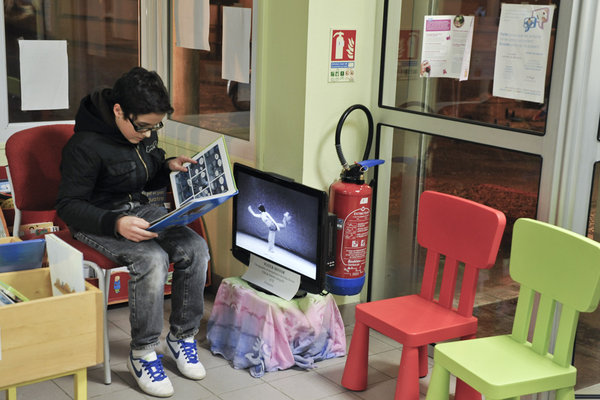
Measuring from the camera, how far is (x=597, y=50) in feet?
8.67

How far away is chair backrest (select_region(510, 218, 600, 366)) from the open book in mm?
1070

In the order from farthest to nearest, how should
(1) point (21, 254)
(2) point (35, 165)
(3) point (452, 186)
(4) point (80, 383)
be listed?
(3) point (452, 186)
(2) point (35, 165)
(1) point (21, 254)
(4) point (80, 383)

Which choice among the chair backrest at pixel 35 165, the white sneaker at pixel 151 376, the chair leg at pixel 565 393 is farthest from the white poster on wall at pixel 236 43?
the chair leg at pixel 565 393

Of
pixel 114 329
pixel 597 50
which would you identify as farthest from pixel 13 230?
pixel 597 50

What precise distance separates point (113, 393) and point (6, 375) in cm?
109

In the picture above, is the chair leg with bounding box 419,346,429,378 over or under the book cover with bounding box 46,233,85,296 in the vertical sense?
under

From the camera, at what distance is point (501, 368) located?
243cm

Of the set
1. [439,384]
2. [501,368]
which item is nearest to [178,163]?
[439,384]

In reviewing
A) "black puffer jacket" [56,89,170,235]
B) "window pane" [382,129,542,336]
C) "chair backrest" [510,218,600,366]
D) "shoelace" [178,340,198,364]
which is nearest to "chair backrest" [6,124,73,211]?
"black puffer jacket" [56,89,170,235]

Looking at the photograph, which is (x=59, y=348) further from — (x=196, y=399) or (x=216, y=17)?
(x=216, y=17)

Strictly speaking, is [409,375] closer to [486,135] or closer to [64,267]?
[486,135]

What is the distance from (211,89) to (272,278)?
1.24 m

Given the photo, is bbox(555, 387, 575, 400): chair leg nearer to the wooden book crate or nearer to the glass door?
the glass door

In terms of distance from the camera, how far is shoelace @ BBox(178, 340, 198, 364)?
10.4 ft
